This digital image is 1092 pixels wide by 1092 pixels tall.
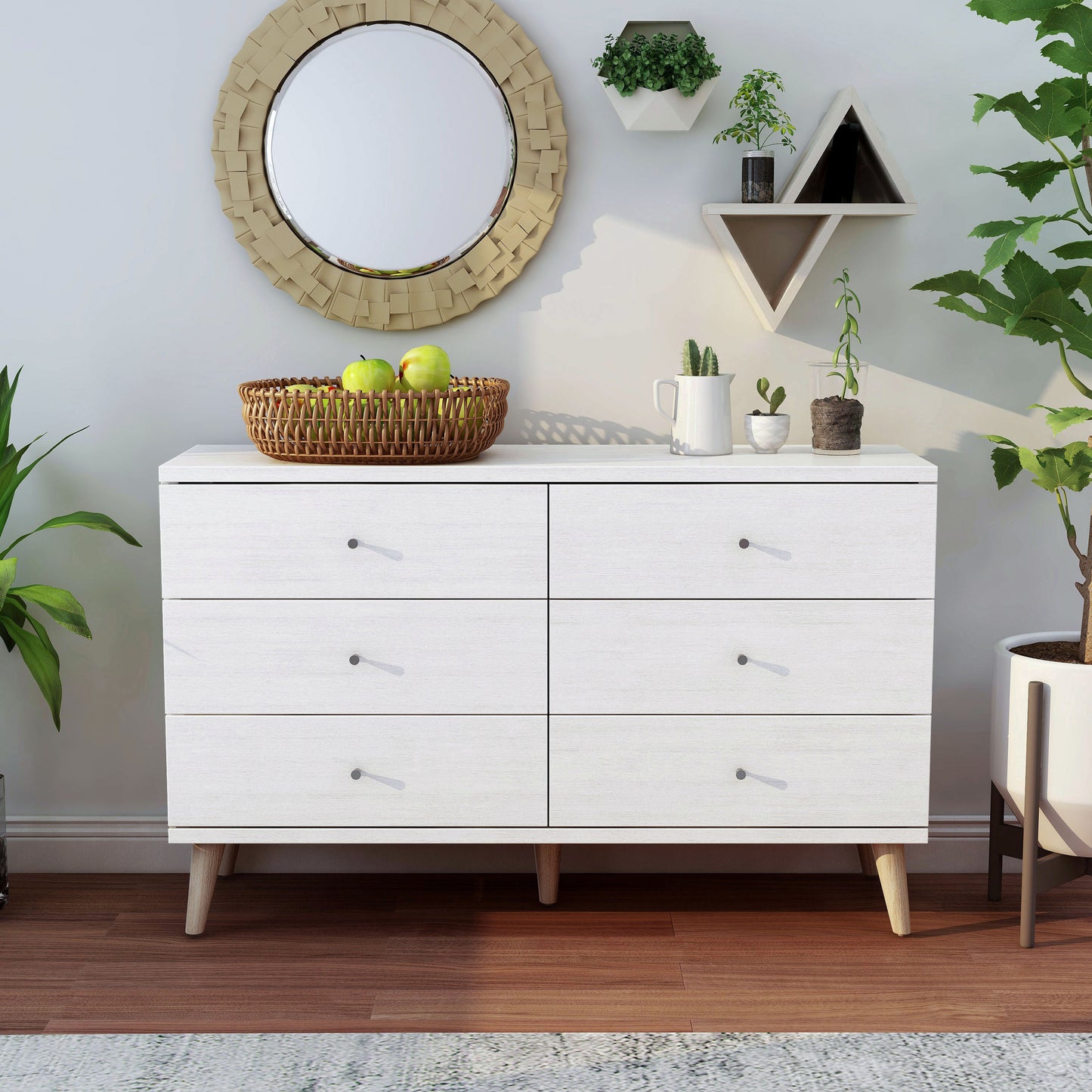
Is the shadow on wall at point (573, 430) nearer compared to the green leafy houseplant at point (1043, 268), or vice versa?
the green leafy houseplant at point (1043, 268)

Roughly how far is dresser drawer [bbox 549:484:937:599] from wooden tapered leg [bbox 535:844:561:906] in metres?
0.55

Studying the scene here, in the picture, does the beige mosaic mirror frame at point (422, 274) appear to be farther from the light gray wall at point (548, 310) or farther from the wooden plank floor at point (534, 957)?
the wooden plank floor at point (534, 957)

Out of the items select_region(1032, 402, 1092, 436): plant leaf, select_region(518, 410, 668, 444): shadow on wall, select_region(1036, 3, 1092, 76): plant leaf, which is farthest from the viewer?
select_region(518, 410, 668, 444): shadow on wall

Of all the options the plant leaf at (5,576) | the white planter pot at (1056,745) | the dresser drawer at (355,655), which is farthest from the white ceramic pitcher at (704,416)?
the plant leaf at (5,576)

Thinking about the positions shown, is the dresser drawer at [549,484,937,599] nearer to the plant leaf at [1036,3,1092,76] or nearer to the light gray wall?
the light gray wall

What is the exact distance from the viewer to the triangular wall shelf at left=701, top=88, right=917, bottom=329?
202cm

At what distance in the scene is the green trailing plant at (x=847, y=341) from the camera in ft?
6.57

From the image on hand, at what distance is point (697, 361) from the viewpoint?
6.54 ft

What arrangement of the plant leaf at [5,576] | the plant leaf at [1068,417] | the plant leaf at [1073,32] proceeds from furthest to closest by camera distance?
the plant leaf at [5,576], the plant leaf at [1068,417], the plant leaf at [1073,32]

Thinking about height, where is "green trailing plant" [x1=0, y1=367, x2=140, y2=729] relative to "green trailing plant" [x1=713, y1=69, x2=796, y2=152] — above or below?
below

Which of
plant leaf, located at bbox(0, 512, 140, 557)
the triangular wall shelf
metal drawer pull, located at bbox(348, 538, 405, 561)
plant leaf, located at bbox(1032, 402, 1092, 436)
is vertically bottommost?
metal drawer pull, located at bbox(348, 538, 405, 561)

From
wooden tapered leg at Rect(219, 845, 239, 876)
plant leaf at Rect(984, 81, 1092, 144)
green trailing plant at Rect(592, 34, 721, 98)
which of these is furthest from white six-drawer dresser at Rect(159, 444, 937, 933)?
green trailing plant at Rect(592, 34, 721, 98)

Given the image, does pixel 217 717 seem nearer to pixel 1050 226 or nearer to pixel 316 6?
pixel 316 6

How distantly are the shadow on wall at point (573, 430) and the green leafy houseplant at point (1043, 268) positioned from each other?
598 millimetres
